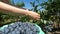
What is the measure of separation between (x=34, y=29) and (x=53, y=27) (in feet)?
5.57

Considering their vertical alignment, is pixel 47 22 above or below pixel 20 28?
below

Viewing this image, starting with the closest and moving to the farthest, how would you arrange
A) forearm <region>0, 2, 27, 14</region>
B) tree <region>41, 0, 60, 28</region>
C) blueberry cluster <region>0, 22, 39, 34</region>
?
forearm <region>0, 2, 27, 14</region> < blueberry cluster <region>0, 22, 39, 34</region> < tree <region>41, 0, 60, 28</region>

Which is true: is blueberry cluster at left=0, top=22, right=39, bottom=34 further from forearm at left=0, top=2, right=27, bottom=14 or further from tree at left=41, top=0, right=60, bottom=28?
tree at left=41, top=0, right=60, bottom=28

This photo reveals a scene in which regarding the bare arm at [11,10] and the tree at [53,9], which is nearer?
the bare arm at [11,10]

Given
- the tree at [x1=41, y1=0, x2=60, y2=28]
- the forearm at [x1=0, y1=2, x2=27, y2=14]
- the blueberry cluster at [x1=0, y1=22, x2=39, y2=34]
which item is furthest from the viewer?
the tree at [x1=41, y1=0, x2=60, y2=28]

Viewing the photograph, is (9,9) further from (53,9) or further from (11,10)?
(53,9)

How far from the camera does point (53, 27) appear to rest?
304 cm

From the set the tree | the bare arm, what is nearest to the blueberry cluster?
the bare arm

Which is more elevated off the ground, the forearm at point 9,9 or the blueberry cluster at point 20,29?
the forearm at point 9,9

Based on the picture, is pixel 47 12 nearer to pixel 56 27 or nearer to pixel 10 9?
pixel 56 27

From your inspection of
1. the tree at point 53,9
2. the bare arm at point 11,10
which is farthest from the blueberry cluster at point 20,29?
the tree at point 53,9

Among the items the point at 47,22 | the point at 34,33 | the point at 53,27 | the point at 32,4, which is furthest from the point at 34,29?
the point at 53,27

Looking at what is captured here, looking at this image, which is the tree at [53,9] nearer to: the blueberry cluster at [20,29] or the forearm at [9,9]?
the blueberry cluster at [20,29]

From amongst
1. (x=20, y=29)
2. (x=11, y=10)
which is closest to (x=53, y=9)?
(x=20, y=29)
